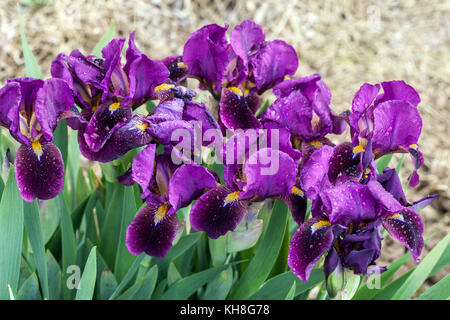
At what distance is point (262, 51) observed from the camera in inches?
56.4

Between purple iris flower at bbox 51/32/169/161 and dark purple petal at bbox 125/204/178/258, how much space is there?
16cm

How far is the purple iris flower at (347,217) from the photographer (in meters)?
1.07

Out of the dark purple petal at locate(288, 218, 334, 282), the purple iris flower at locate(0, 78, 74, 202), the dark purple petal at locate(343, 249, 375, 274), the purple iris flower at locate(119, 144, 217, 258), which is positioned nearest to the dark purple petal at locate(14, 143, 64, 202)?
the purple iris flower at locate(0, 78, 74, 202)

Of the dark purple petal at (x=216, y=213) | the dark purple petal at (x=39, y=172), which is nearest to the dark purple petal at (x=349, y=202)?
the dark purple petal at (x=216, y=213)

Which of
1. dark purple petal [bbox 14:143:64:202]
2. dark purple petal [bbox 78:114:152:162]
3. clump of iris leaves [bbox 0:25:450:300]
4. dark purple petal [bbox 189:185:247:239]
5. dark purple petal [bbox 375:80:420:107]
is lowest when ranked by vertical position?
clump of iris leaves [bbox 0:25:450:300]

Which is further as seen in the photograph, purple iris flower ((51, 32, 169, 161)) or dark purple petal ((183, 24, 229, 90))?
dark purple petal ((183, 24, 229, 90))

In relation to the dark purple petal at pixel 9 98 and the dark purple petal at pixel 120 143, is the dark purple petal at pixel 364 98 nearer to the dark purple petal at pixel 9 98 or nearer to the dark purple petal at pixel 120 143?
the dark purple petal at pixel 120 143

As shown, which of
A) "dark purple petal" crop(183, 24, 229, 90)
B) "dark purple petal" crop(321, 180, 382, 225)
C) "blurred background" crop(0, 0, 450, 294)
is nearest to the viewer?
"dark purple petal" crop(321, 180, 382, 225)

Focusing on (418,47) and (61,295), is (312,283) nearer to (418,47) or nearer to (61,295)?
(61,295)

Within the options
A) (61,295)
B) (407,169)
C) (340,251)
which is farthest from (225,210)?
(407,169)

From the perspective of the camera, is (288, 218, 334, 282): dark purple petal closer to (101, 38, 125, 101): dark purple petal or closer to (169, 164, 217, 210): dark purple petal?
(169, 164, 217, 210): dark purple petal

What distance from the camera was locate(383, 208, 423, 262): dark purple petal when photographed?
116 cm

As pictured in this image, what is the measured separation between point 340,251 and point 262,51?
0.59 metres

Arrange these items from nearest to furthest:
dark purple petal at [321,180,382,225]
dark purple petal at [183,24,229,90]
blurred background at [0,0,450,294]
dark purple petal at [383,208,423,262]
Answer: dark purple petal at [321,180,382,225]
dark purple petal at [383,208,423,262]
dark purple petal at [183,24,229,90]
blurred background at [0,0,450,294]
